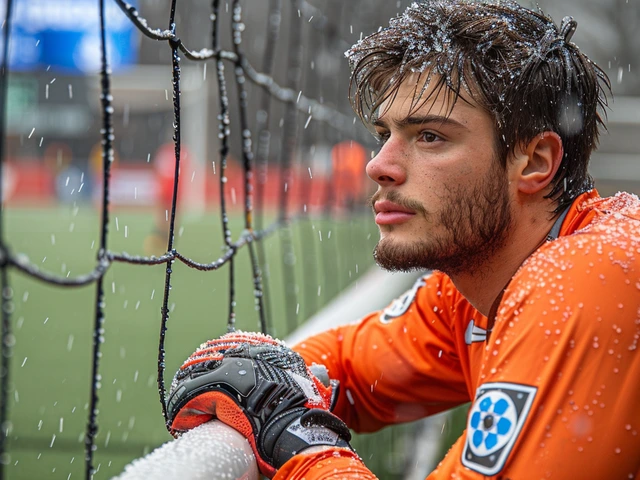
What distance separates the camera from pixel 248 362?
4.83 ft

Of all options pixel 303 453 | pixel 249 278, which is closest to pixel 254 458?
pixel 303 453

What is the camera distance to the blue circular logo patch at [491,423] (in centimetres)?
118

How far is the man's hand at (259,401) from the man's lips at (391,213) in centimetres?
31

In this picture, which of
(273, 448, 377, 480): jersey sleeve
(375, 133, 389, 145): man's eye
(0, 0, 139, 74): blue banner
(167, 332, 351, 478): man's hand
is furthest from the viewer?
(0, 0, 139, 74): blue banner

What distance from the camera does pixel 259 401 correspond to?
4.59ft

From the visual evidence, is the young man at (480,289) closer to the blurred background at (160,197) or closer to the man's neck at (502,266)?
the man's neck at (502,266)

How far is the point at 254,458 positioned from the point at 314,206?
15.3 metres

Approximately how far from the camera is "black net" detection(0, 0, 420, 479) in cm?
157

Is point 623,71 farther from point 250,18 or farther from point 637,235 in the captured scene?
point 637,235

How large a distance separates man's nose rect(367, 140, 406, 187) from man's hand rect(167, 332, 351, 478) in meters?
0.37

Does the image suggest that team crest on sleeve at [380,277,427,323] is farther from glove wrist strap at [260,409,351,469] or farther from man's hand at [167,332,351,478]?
glove wrist strap at [260,409,351,469]

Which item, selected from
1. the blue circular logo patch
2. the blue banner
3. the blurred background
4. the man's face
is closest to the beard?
the man's face

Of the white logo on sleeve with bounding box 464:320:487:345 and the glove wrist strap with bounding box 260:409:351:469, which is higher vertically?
the white logo on sleeve with bounding box 464:320:487:345

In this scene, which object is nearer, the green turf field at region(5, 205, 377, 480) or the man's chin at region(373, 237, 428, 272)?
the man's chin at region(373, 237, 428, 272)
